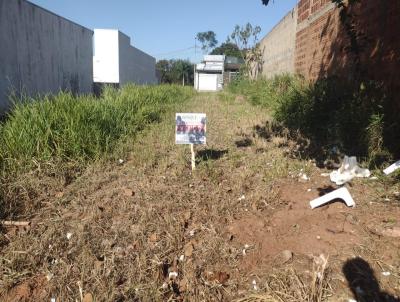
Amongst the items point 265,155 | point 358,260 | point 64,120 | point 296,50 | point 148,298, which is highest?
point 296,50

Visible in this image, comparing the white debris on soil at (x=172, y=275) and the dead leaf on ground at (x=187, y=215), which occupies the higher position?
the dead leaf on ground at (x=187, y=215)

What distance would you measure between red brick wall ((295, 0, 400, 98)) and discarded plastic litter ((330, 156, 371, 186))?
60.5 inches

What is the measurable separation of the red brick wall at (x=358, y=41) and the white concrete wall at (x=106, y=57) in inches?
477

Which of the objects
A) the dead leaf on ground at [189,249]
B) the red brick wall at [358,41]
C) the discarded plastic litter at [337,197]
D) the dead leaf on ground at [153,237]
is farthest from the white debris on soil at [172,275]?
the red brick wall at [358,41]

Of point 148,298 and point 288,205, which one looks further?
point 288,205

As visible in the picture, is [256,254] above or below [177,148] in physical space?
below

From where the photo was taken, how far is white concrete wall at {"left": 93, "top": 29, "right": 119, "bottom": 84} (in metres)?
19.0

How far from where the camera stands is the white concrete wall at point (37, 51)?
8812mm

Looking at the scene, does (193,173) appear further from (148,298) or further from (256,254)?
(148,298)

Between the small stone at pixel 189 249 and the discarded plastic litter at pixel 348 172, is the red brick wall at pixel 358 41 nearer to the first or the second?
the discarded plastic litter at pixel 348 172

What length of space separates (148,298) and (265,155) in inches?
116

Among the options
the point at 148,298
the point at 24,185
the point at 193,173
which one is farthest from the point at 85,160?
the point at 148,298

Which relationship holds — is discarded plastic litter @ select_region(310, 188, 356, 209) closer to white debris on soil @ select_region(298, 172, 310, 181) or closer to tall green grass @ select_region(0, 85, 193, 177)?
white debris on soil @ select_region(298, 172, 310, 181)

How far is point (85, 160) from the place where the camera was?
4207 millimetres
